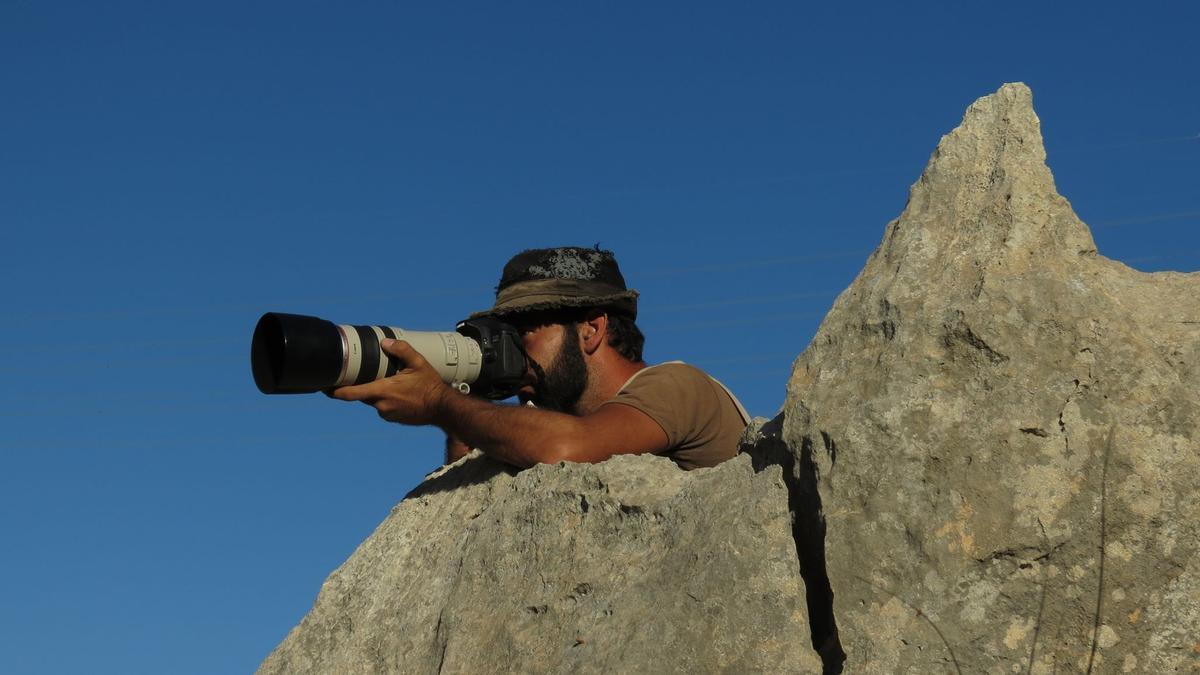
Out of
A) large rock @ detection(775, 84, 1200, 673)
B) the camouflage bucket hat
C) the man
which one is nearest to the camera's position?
large rock @ detection(775, 84, 1200, 673)

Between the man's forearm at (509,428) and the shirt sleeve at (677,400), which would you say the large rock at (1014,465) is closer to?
the man's forearm at (509,428)

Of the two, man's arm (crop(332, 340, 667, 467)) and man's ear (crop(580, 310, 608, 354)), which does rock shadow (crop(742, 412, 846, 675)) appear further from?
man's ear (crop(580, 310, 608, 354))

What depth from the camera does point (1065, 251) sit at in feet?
11.1

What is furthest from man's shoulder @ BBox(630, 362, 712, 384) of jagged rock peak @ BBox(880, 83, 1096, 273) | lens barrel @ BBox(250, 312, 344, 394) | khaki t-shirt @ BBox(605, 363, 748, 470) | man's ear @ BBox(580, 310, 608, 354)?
jagged rock peak @ BBox(880, 83, 1096, 273)

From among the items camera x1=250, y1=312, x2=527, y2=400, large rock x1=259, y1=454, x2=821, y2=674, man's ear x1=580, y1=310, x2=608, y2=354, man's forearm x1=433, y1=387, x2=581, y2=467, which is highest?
man's ear x1=580, y1=310, x2=608, y2=354

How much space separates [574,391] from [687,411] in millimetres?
759

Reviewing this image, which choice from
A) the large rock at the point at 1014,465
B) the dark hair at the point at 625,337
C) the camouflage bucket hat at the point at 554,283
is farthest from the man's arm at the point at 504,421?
the large rock at the point at 1014,465

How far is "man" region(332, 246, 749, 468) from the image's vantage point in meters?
4.56

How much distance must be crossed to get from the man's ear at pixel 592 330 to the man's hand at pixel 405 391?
888mm

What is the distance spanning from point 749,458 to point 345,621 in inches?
68.7

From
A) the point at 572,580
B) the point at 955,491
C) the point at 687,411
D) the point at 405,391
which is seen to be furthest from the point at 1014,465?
the point at 405,391

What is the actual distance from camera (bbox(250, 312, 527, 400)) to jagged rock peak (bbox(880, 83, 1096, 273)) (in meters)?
1.93

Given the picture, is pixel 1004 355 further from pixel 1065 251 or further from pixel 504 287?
pixel 504 287

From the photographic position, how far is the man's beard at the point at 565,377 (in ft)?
18.2
